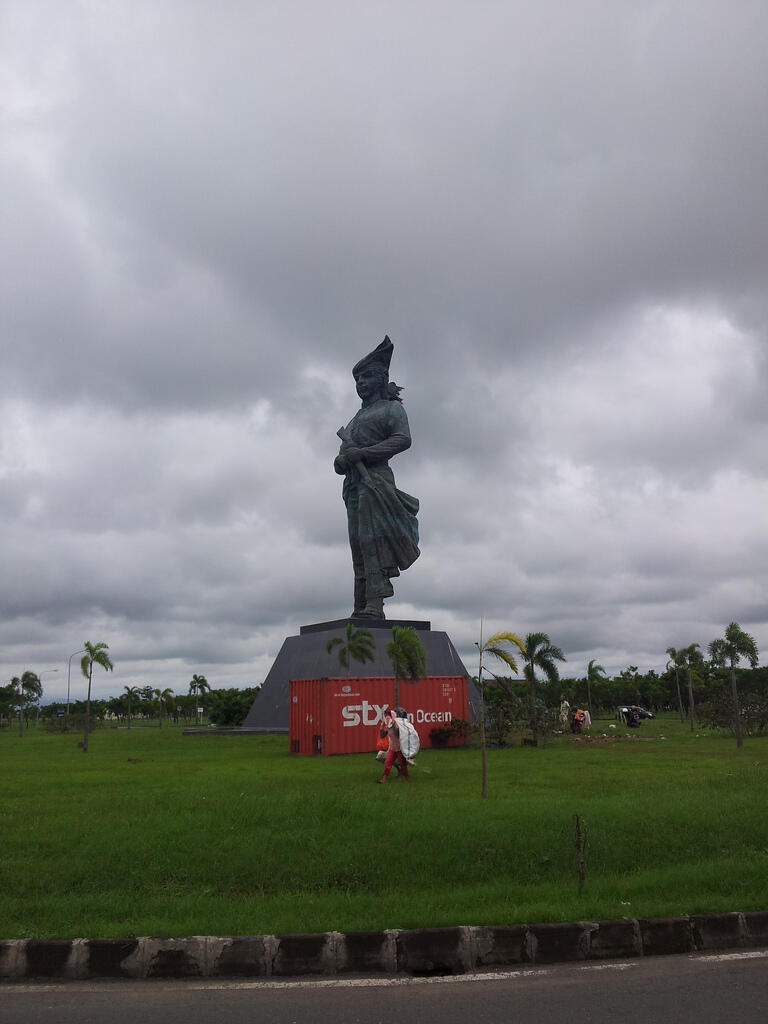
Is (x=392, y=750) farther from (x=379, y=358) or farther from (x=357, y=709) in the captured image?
(x=379, y=358)

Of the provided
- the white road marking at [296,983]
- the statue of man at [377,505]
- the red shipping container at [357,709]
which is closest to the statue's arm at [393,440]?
the statue of man at [377,505]

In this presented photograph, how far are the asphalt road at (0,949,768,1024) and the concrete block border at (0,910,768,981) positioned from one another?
0.15m

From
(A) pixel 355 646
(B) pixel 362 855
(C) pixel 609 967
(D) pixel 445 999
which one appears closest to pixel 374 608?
A: (A) pixel 355 646

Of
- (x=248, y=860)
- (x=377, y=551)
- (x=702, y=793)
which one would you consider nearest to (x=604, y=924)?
(x=248, y=860)

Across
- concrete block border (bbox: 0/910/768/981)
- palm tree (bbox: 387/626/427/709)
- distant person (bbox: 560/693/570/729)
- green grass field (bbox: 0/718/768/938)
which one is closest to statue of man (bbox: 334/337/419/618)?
distant person (bbox: 560/693/570/729)

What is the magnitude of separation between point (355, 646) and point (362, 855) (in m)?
18.7

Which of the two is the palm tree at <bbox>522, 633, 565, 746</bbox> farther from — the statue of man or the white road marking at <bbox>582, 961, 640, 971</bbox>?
the white road marking at <bbox>582, 961, 640, 971</bbox>

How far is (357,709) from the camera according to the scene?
21.4 meters

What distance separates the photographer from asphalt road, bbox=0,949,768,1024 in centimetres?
485

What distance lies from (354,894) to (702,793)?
6.00m

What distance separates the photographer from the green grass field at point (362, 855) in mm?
6668

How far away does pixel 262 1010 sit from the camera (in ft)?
16.5

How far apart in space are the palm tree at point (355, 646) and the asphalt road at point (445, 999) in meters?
21.1

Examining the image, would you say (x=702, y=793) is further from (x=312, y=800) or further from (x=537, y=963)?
(x=537, y=963)
